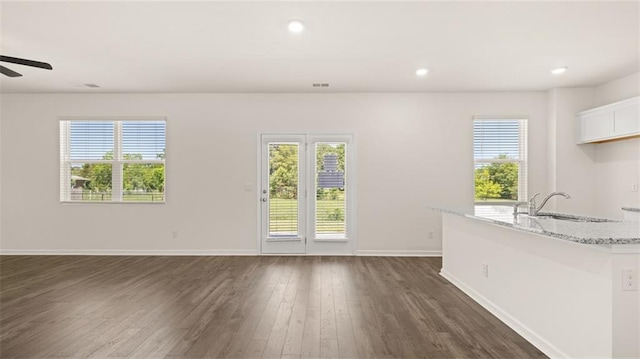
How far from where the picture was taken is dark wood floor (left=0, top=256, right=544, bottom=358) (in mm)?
2471

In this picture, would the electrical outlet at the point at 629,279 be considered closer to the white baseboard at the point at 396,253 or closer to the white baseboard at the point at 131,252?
the white baseboard at the point at 396,253

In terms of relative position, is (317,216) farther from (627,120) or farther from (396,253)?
(627,120)

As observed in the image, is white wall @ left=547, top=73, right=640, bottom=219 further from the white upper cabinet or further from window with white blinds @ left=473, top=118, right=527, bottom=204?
window with white blinds @ left=473, top=118, right=527, bottom=204

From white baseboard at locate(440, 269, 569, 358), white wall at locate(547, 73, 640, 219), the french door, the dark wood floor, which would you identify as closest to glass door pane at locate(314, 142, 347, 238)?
the french door

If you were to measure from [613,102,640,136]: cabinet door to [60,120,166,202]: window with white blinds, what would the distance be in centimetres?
692

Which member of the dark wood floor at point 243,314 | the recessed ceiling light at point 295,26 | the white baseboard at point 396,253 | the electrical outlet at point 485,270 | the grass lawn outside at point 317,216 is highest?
the recessed ceiling light at point 295,26

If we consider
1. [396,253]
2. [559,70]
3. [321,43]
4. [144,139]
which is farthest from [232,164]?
[559,70]

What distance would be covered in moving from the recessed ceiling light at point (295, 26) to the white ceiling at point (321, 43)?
65 millimetres

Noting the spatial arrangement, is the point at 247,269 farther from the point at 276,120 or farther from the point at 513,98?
the point at 513,98

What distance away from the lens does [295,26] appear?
315 centimetres

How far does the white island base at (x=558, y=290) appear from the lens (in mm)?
1908

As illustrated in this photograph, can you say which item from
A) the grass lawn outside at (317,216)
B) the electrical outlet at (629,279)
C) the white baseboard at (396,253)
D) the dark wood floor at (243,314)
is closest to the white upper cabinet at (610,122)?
the white baseboard at (396,253)

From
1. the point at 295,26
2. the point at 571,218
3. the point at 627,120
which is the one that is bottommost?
the point at 571,218

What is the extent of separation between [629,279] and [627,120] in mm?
3677
